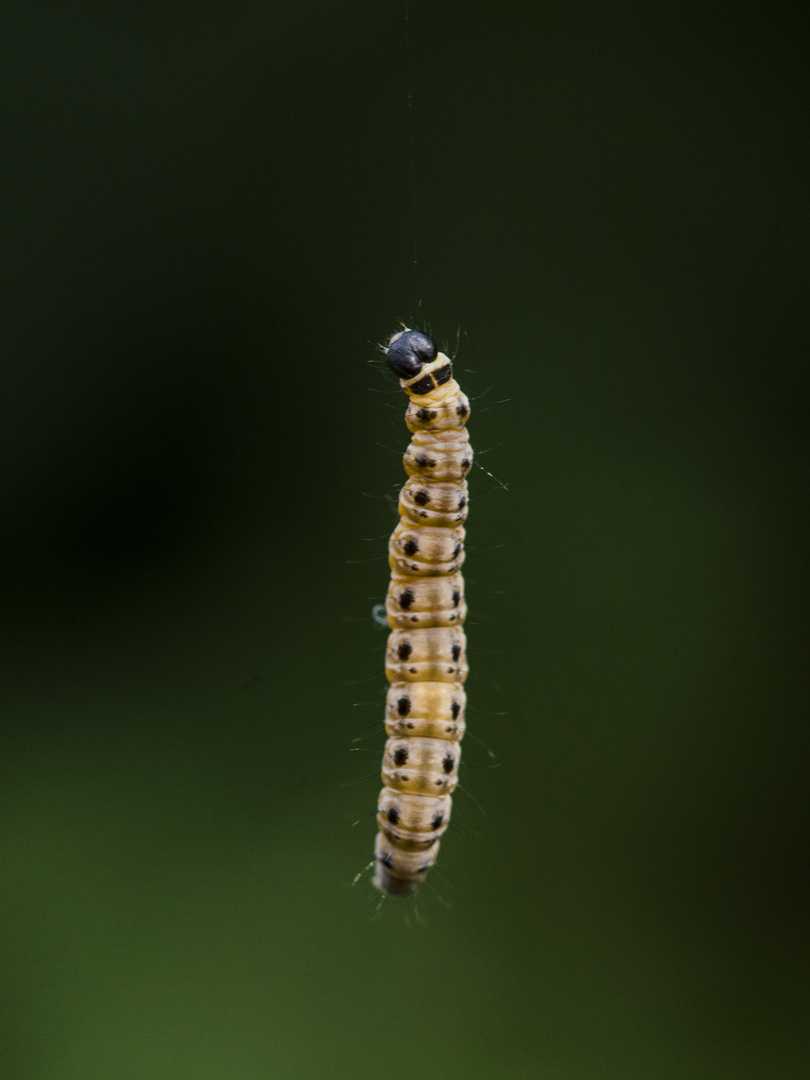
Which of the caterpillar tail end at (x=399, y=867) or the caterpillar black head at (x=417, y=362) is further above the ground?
the caterpillar black head at (x=417, y=362)

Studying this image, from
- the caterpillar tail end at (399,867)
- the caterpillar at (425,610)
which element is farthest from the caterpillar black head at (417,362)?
the caterpillar tail end at (399,867)

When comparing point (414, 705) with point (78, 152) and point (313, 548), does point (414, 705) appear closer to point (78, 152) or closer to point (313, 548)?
point (313, 548)

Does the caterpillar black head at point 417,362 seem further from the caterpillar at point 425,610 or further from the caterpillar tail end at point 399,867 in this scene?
the caterpillar tail end at point 399,867

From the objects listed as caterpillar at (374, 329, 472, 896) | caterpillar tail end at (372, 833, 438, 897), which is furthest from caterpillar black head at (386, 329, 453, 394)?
caterpillar tail end at (372, 833, 438, 897)

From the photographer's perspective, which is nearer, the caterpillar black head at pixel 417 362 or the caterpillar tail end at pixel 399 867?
the caterpillar black head at pixel 417 362

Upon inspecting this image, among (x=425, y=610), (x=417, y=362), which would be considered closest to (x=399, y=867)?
(x=425, y=610)

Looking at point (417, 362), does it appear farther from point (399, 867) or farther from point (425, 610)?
point (399, 867)

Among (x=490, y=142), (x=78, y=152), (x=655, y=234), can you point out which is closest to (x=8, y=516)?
(x=78, y=152)

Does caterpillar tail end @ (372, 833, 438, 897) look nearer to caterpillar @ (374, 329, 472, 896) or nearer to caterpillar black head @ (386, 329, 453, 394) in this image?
caterpillar @ (374, 329, 472, 896)
